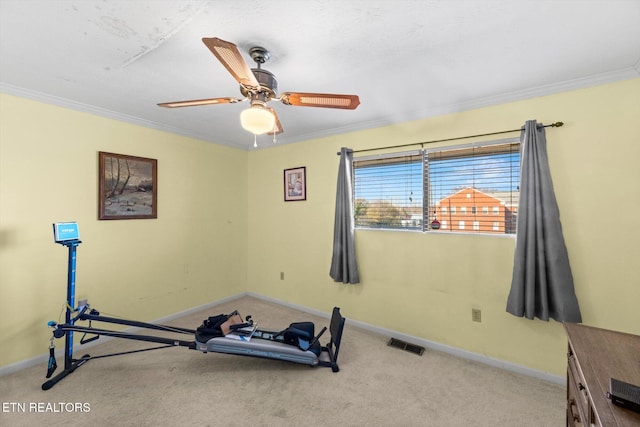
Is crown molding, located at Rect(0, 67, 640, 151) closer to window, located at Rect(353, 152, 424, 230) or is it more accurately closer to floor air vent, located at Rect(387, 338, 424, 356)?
window, located at Rect(353, 152, 424, 230)

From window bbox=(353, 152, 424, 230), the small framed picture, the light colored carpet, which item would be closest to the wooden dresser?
the light colored carpet

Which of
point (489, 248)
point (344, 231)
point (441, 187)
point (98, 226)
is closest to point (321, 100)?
point (441, 187)

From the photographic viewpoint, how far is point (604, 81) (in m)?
2.04

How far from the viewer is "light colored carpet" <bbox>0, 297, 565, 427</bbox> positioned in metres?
1.86

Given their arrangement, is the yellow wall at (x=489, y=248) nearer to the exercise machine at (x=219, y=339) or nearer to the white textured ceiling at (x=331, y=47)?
the white textured ceiling at (x=331, y=47)

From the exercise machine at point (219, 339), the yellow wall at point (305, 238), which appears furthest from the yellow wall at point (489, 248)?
the exercise machine at point (219, 339)

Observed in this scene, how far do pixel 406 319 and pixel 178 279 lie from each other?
9.40ft

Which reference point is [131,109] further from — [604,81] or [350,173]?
[604,81]

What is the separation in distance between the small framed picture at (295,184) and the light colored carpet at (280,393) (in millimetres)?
2099

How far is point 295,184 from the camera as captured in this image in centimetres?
389

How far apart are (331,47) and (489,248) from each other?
7.17 feet

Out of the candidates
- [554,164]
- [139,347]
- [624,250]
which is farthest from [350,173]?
[139,347]

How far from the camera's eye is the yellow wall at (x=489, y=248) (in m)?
2.03

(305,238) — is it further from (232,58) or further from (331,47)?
(232,58)
